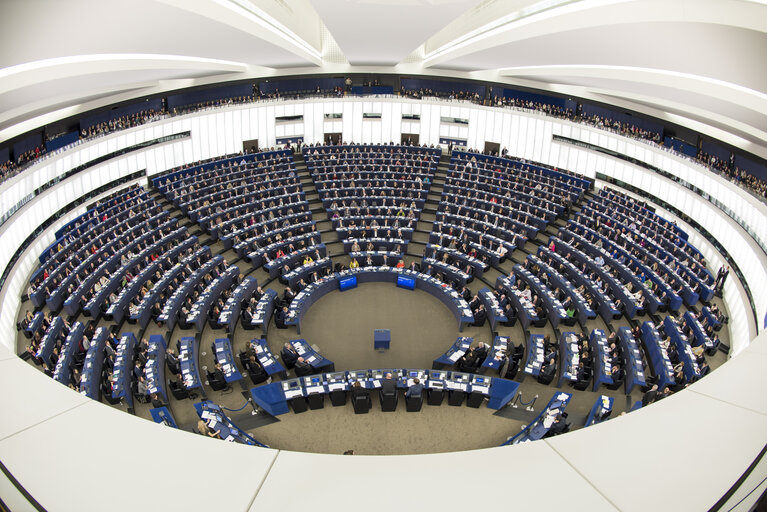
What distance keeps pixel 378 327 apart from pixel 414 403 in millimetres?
4725

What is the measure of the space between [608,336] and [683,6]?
1077 centimetres

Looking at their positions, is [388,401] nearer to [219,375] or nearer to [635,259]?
[219,375]

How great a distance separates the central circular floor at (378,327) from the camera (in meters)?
16.9

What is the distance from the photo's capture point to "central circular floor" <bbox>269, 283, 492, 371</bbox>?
55.5 feet

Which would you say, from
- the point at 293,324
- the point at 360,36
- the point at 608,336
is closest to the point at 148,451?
the point at 293,324

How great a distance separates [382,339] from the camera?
1681 centimetres

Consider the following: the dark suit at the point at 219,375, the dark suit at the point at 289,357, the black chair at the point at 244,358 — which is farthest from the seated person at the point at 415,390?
the dark suit at the point at 219,375

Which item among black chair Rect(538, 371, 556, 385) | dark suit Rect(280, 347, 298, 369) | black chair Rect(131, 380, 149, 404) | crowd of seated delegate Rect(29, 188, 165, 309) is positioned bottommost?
black chair Rect(131, 380, 149, 404)

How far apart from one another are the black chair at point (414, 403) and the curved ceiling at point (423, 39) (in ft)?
35.7

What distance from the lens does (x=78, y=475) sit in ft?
7.67

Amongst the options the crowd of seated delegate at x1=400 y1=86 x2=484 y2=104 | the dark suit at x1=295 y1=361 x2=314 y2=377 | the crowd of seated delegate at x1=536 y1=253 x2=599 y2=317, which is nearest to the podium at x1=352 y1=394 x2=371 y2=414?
the dark suit at x1=295 y1=361 x2=314 y2=377

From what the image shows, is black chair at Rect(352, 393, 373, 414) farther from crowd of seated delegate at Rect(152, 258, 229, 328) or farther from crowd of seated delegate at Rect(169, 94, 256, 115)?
crowd of seated delegate at Rect(169, 94, 256, 115)

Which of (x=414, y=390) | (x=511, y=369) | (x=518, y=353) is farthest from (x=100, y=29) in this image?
(x=518, y=353)

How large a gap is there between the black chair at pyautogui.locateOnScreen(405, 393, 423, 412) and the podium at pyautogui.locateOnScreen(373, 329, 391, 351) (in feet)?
9.90
